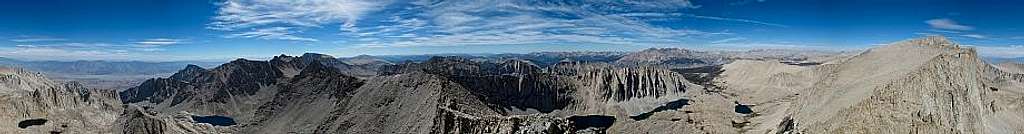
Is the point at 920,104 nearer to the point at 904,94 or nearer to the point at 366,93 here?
the point at 904,94

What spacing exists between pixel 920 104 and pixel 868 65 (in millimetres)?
58418

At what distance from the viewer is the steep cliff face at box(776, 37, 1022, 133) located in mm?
77875

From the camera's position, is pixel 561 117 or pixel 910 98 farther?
pixel 561 117

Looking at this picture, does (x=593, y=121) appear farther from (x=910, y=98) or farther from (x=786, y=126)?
(x=910, y=98)

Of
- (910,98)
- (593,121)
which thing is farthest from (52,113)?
(910,98)

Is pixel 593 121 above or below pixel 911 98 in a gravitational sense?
below

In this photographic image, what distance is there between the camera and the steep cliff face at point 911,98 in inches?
3066

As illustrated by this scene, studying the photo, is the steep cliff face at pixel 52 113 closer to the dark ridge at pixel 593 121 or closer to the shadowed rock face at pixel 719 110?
the shadowed rock face at pixel 719 110

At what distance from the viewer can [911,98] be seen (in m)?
83.3

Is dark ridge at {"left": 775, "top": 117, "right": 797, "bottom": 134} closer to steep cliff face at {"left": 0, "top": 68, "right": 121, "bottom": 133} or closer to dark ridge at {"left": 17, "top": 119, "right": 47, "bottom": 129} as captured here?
steep cliff face at {"left": 0, "top": 68, "right": 121, "bottom": 133}

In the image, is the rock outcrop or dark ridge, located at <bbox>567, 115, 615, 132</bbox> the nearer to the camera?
the rock outcrop

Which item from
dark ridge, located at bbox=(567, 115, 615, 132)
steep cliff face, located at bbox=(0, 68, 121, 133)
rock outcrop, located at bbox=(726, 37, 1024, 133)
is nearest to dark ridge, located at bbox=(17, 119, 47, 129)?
steep cliff face, located at bbox=(0, 68, 121, 133)

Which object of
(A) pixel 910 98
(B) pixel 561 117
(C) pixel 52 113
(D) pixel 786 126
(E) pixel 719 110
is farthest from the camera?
(E) pixel 719 110

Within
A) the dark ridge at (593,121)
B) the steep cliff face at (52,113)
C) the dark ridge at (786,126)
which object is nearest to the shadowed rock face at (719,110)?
the dark ridge at (593,121)
